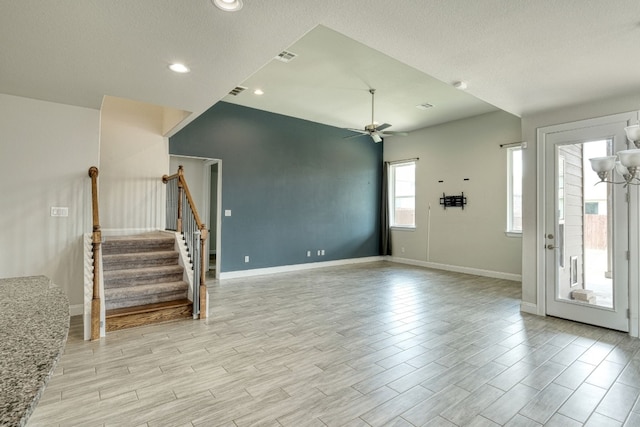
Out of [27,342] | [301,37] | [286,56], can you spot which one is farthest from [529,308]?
[27,342]

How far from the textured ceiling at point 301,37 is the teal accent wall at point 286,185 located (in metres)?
2.84

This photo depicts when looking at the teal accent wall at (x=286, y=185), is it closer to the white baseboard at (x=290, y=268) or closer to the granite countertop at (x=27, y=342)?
the white baseboard at (x=290, y=268)

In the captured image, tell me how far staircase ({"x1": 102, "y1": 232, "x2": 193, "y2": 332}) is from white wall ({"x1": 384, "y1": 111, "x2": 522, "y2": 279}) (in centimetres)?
572

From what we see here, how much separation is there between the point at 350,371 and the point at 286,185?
5.01m

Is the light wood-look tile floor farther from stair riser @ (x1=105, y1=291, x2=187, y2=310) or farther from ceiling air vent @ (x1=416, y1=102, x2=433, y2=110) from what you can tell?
ceiling air vent @ (x1=416, y1=102, x2=433, y2=110)

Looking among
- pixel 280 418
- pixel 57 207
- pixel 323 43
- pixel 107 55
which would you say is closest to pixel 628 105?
pixel 323 43

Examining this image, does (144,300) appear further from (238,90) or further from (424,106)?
(424,106)

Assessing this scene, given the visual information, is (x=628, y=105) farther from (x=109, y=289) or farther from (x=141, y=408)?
(x=109, y=289)

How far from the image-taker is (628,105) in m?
3.69

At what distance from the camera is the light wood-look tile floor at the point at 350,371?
219 centimetres

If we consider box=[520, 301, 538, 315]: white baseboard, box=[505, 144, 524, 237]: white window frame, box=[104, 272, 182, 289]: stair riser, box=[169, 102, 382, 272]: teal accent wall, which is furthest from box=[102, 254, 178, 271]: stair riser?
box=[505, 144, 524, 237]: white window frame

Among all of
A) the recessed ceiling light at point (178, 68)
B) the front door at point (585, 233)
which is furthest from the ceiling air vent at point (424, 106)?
the recessed ceiling light at point (178, 68)

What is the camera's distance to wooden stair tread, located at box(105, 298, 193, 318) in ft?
12.5

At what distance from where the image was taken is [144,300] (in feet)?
13.7
